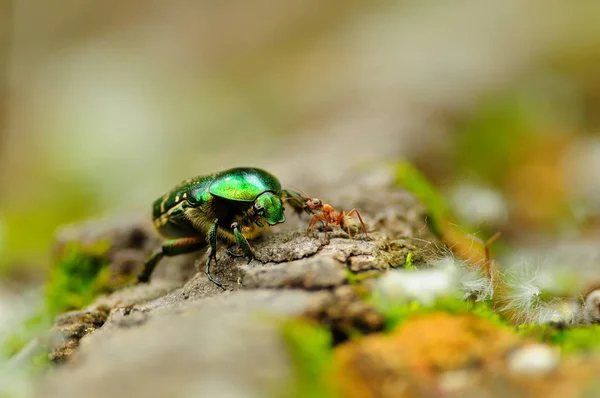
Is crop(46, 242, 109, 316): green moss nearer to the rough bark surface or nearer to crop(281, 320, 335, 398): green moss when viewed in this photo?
the rough bark surface

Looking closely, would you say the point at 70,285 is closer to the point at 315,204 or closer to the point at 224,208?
the point at 224,208

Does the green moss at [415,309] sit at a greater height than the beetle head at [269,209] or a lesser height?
lesser

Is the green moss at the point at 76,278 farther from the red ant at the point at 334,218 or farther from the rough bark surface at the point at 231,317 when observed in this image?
the red ant at the point at 334,218

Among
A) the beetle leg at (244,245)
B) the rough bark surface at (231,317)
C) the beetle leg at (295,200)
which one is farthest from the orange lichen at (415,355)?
the beetle leg at (295,200)

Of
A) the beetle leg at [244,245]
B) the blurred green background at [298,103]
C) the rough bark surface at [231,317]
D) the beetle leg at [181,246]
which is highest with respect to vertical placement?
the blurred green background at [298,103]

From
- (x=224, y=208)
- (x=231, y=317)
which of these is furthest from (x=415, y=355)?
(x=224, y=208)
